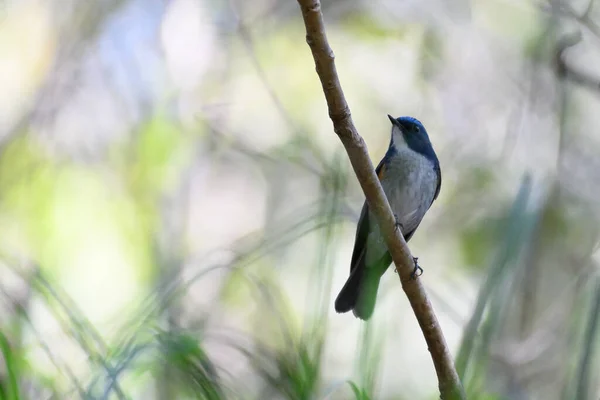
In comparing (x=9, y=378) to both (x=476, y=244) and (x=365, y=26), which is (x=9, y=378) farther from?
(x=365, y=26)

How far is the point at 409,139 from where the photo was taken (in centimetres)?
479

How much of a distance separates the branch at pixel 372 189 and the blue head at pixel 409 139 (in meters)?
2.30

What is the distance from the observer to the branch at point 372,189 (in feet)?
5.95

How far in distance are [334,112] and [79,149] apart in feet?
19.2

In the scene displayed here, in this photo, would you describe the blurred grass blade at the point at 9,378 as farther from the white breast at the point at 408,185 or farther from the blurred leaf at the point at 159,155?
the blurred leaf at the point at 159,155

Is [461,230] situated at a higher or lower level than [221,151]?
lower

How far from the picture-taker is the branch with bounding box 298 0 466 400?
1813 millimetres

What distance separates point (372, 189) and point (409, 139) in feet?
8.78

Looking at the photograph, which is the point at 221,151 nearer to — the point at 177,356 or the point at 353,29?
the point at 353,29

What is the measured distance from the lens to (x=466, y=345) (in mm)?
1481

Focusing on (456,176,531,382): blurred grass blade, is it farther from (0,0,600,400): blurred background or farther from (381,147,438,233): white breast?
(381,147,438,233): white breast

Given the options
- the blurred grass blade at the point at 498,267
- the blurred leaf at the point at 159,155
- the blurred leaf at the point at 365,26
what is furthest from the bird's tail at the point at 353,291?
the blurred leaf at the point at 365,26

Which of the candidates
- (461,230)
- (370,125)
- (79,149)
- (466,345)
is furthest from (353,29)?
(466,345)

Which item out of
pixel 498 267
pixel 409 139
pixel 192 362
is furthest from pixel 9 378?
pixel 409 139
